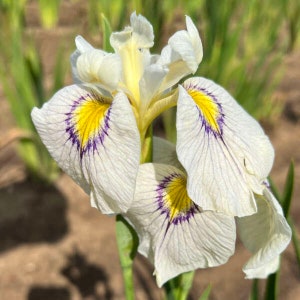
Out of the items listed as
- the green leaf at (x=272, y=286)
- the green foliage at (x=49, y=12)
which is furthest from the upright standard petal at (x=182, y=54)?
the green foliage at (x=49, y=12)

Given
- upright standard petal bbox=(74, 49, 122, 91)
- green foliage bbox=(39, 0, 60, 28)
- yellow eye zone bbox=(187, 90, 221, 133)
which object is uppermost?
upright standard petal bbox=(74, 49, 122, 91)

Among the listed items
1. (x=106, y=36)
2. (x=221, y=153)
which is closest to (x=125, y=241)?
(x=221, y=153)

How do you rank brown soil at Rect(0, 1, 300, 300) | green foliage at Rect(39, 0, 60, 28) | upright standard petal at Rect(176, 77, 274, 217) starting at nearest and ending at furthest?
1. upright standard petal at Rect(176, 77, 274, 217)
2. brown soil at Rect(0, 1, 300, 300)
3. green foliage at Rect(39, 0, 60, 28)

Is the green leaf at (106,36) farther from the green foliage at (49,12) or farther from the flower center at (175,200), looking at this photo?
the green foliage at (49,12)

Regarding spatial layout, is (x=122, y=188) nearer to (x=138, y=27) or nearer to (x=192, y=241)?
(x=192, y=241)

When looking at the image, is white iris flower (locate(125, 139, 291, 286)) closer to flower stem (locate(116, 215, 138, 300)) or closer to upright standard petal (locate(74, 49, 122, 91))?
flower stem (locate(116, 215, 138, 300))

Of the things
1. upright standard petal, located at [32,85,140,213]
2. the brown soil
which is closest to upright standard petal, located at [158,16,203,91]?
upright standard petal, located at [32,85,140,213]

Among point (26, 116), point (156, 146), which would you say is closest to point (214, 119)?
point (156, 146)

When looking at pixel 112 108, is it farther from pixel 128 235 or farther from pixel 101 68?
pixel 128 235
